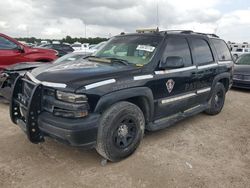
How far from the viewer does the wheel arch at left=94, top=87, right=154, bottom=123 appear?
3.22m

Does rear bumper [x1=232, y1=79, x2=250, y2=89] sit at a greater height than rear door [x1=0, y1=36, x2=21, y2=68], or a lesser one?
lesser

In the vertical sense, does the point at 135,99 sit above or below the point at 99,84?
below

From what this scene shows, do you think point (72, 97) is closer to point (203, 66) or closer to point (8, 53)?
point (203, 66)

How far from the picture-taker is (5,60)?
24.8ft

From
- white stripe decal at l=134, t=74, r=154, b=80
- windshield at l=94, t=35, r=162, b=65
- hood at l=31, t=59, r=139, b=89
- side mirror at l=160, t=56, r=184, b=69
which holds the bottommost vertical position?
white stripe decal at l=134, t=74, r=154, b=80

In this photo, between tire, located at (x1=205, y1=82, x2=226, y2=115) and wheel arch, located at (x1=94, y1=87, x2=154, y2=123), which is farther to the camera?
tire, located at (x1=205, y1=82, x2=226, y2=115)

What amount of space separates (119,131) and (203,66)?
99.2 inches

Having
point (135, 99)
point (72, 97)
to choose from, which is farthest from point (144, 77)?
point (72, 97)

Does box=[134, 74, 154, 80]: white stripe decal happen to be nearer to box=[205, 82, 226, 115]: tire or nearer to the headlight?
the headlight

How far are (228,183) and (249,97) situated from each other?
606 centimetres

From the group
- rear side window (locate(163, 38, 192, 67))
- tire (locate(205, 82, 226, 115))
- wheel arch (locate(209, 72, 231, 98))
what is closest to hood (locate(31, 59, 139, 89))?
rear side window (locate(163, 38, 192, 67))

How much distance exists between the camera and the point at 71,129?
301cm

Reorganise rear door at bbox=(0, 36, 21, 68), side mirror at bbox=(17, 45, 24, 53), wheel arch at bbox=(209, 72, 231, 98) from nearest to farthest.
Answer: wheel arch at bbox=(209, 72, 231, 98)
rear door at bbox=(0, 36, 21, 68)
side mirror at bbox=(17, 45, 24, 53)

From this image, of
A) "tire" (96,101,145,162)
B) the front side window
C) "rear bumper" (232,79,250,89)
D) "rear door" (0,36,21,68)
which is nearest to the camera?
"tire" (96,101,145,162)
